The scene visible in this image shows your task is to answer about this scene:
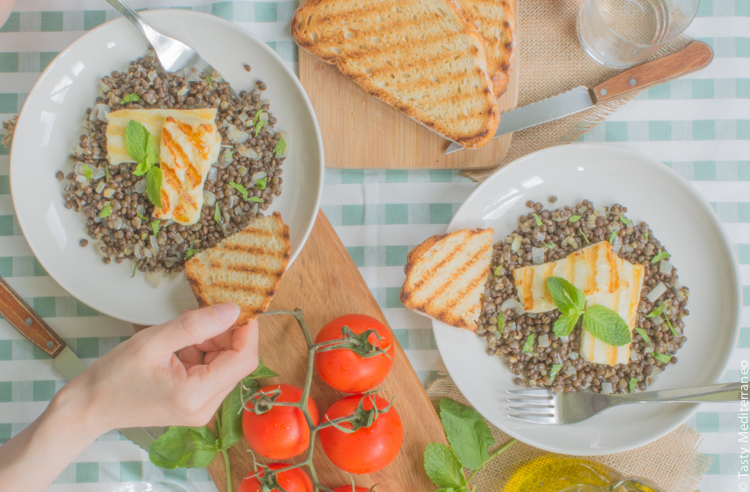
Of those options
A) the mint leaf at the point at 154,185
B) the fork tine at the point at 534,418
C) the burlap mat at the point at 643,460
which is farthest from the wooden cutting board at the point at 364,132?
the fork tine at the point at 534,418

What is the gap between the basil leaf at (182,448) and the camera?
1.97 meters

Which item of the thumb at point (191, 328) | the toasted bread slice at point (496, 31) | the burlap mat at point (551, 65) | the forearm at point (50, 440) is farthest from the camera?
the burlap mat at point (551, 65)

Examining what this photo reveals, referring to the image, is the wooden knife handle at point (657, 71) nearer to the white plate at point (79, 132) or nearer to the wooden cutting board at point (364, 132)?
the wooden cutting board at point (364, 132)

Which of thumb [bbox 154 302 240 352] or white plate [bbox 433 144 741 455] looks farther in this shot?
white plate [bbox 433 144 741 455]

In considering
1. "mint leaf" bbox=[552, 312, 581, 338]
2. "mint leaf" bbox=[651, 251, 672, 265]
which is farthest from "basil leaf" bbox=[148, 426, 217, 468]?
"mint leaf" bbox=[651, 251, 672, 265]

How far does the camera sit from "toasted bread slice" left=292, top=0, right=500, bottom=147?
2.05 meters

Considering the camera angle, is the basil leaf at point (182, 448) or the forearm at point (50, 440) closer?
the forearm at point (50, 440)

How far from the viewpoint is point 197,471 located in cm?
227

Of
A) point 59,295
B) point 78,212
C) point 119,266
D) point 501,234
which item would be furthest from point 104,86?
point 501,234

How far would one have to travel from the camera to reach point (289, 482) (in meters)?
1.91

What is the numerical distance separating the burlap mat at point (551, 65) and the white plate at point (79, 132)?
74 cm

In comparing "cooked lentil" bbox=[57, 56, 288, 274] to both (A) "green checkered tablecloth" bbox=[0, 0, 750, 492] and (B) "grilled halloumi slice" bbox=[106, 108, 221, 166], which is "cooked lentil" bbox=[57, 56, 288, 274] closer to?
(B) "grilled halloumi slice" bbox=[106, 108, 221, 166]

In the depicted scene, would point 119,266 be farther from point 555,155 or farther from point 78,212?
point 555,155

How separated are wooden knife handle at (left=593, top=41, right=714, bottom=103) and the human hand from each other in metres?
1.74
